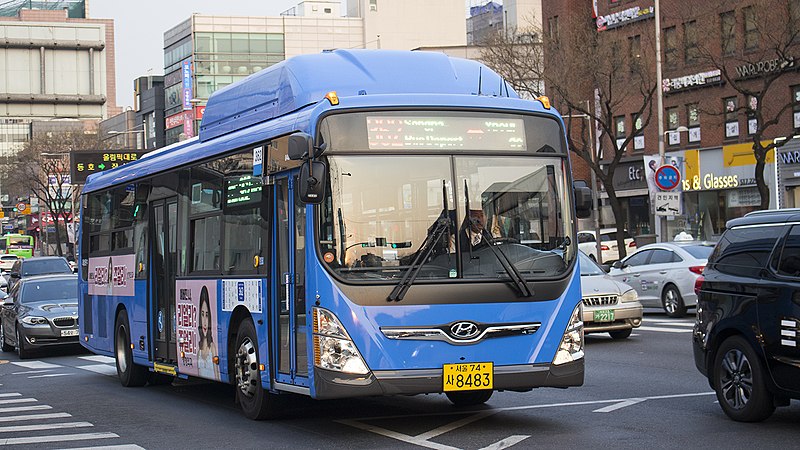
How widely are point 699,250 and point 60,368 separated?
1299cm

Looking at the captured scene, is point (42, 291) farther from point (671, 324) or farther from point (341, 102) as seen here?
point (341, 102)

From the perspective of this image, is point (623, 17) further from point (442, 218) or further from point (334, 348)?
point (334, 348)

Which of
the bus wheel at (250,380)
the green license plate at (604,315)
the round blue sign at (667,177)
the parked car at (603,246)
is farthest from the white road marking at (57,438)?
the parked car at (603,246)

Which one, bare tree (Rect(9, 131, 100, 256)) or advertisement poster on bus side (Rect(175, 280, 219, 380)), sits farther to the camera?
bare tree (Rect(9, 131, 100, 256))

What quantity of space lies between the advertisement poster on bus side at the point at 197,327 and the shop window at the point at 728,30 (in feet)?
124

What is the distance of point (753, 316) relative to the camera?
10.8 m

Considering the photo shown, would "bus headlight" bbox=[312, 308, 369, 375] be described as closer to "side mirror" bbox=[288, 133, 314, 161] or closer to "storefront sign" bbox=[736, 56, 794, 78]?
"side mirror" bbox=[288, 133, 314, 161]

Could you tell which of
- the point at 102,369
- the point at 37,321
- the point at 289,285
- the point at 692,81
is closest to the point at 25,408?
the point at 289,285

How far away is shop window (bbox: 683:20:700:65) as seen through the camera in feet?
170

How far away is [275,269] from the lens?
38.2ft

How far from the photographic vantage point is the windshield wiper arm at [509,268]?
422 inches

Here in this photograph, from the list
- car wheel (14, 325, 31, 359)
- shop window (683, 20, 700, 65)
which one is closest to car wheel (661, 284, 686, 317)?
car wheel (14, 325, 31, 359)

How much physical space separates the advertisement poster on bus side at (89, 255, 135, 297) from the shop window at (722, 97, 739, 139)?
1485 inches

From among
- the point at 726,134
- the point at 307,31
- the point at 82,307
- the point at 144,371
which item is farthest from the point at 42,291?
the point at 307,31
